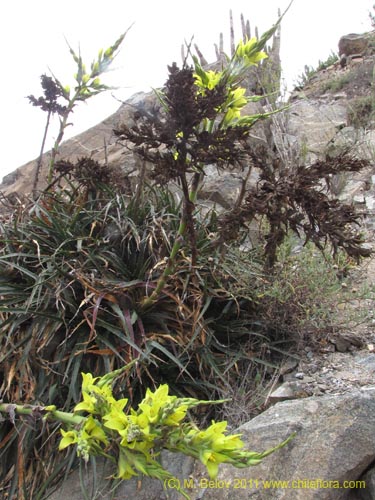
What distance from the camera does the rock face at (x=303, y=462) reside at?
196 centimetres

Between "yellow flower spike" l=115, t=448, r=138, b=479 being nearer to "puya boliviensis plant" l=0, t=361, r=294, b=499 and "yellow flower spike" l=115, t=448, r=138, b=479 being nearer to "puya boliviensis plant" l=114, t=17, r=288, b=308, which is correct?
"puya boliviensis plant" l=0, t=361, r=294, b=499

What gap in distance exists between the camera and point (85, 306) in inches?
110

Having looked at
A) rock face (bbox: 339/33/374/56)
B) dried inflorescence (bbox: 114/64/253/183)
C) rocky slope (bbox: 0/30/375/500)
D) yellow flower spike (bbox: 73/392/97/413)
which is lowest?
rocky slope (bbox: 0/30/375/500)

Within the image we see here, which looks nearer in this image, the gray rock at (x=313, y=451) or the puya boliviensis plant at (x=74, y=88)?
the gray rock at (x=313, y=451)

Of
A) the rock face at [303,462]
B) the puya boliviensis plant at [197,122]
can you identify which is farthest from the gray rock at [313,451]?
the puya boliviensis plant at [197,122]

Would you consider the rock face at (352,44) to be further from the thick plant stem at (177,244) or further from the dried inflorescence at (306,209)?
the dried inflorescence at (306,209)

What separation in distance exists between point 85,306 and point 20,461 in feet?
2.74

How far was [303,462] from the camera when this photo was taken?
2.02m

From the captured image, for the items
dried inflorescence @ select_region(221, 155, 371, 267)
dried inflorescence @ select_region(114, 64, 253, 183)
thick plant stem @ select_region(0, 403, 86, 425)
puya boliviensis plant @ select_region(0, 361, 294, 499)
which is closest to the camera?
A: puya boliviensis plant @ select_region(0, 361, 294, 499)

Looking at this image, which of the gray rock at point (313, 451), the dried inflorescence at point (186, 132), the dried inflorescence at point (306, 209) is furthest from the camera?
the gray rock at point (313, 451)

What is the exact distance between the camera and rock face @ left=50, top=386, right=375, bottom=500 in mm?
1959

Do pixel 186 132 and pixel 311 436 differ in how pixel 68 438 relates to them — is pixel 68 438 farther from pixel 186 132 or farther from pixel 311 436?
pixel 311 436

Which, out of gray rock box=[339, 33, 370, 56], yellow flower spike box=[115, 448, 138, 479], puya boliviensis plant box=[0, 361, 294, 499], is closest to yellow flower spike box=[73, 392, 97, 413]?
puya boliviensis plant box=[0, 361, 294, 499]

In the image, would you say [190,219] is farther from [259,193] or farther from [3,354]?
[3,354]
